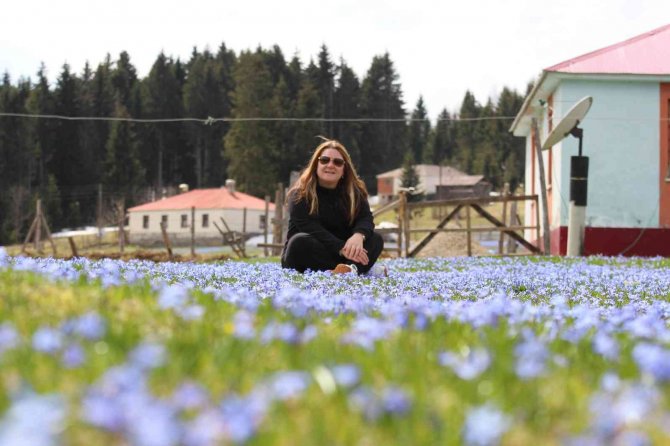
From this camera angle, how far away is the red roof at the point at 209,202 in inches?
3332

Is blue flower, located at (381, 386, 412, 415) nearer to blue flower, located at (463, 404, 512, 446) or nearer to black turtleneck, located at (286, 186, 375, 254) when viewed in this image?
blue flower, located at (463, 404, 512, 446)

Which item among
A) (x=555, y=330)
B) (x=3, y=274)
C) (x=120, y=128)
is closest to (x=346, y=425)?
(x=555, y=330)

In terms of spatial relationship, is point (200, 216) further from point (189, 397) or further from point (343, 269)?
point (189, 397)

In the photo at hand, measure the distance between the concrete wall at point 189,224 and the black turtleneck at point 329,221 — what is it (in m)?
71.7

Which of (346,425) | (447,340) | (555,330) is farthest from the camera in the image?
(555,330)

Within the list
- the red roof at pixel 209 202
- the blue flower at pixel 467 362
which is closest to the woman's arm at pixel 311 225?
the blue flower at pixel 467 362

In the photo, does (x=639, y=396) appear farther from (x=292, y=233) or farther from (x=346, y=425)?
(x=292, y=233)

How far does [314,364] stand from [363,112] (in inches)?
5124

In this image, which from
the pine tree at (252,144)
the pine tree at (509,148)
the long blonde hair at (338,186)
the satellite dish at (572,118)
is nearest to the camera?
the long blonde hair at (338,186)

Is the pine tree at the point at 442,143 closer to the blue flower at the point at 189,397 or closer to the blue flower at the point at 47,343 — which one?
the blue flower at the point at 47,343

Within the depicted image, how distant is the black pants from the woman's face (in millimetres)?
727

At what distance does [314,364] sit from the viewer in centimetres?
266

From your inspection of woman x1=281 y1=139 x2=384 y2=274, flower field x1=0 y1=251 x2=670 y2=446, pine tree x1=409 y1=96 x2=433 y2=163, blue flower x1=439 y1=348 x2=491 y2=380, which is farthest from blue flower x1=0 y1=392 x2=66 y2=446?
pine tree x1=409 y1=96 x2=433 y2=163

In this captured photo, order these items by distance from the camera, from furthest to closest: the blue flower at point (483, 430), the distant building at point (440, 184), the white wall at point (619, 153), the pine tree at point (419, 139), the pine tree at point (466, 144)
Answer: the pine tree at point (419, 139)
the pine tree at point (466, 144)
the distant building at point (440, 184)
the white wall at point (619, 153)
the blue flower at point (483, 430)
